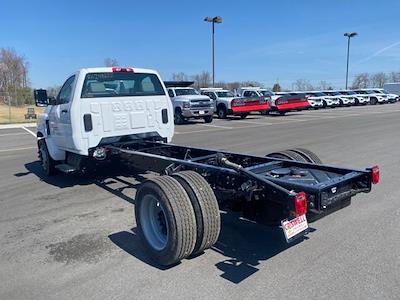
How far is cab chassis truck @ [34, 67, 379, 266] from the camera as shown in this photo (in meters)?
3.74

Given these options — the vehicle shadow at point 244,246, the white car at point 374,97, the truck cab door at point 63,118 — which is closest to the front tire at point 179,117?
the truck cab door at point 63,118

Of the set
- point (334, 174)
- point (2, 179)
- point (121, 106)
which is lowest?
point (2, 179)

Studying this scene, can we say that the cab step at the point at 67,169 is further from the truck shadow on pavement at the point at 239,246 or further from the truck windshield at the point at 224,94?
the truck windshield at the point at 224,94

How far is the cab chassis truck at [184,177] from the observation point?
3.74 m

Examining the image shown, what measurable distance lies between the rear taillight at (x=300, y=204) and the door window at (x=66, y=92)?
495cm

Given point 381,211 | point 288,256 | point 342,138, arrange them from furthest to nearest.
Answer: point 342,138
point 381,211
point 288,256

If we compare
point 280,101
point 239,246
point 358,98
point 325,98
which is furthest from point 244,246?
point 358,98

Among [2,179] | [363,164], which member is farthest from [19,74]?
[363,164]

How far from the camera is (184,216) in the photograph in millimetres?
Result: 3750

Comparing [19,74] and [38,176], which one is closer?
[38,176]

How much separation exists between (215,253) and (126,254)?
3.25 feet

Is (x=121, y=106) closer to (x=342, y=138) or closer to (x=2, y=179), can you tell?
(x=2, y=179)

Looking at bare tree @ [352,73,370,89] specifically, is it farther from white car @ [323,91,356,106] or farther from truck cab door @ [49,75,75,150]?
truck cab door @ [49,75,75,150]

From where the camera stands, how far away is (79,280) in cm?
374
